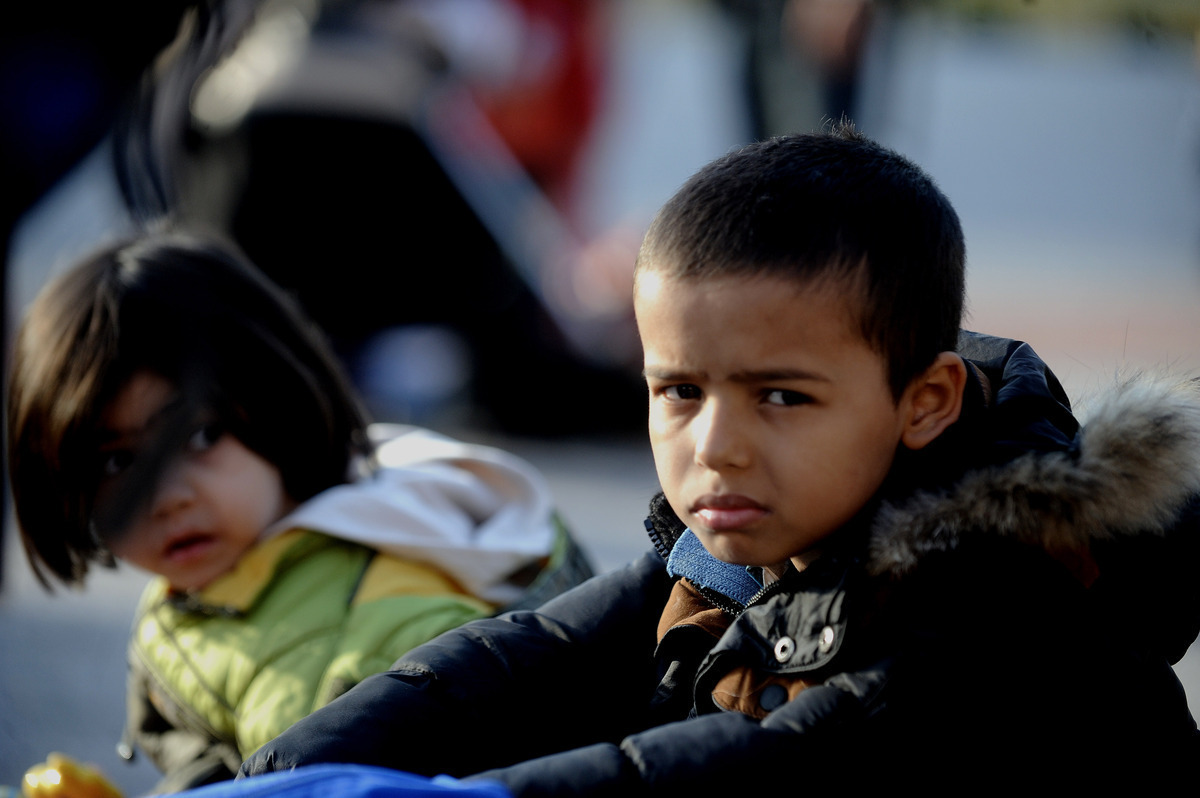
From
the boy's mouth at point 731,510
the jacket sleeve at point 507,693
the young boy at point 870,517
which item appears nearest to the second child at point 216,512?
the jacket sleeve at point 507,693

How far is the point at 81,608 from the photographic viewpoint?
282 centimetres

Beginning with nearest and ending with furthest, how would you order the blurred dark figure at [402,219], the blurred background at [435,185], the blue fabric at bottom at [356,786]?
the blue fabric at bottom at [356,786], the blurred background at [435,185], the blurred dark figure at [402,219]

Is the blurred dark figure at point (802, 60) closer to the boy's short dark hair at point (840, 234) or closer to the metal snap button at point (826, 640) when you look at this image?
the boy's short dark hair at point (840, 234)

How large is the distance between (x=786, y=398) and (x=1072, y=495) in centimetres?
23

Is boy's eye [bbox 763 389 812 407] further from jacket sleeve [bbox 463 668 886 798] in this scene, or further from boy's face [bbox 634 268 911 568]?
jacket sleeve [bbox 463 668 886 798]

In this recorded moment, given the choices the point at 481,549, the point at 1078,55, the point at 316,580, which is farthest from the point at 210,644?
the point at 1078,55

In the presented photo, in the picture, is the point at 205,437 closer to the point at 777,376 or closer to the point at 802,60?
the point at 777,376

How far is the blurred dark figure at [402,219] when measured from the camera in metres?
3.90

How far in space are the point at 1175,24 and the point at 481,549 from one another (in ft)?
9.76

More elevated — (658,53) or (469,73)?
(658,53)

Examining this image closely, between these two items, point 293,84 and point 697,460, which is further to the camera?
point 293,84

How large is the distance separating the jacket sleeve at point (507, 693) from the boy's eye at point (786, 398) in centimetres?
34

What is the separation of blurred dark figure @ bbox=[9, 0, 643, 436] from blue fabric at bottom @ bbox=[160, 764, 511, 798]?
312cm

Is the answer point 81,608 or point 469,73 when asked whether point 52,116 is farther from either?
point 469,73
